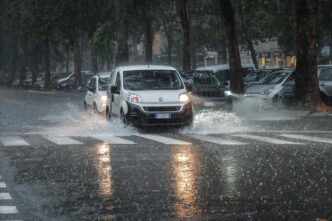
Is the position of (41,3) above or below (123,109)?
above

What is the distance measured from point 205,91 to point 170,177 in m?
14.9

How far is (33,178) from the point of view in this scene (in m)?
11.5

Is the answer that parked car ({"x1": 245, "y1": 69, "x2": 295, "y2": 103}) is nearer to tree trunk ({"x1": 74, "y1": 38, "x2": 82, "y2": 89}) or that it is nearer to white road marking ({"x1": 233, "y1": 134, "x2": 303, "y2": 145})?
white road marking ({"x1": 233, "y1": 134, "x2": 303, "y2": 145})

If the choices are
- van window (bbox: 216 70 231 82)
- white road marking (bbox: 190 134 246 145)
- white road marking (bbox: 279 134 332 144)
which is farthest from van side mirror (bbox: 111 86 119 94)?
van window (bbox: 216 70 231 82)

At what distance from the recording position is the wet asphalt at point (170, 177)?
866cm

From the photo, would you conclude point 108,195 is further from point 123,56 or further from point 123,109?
point 123,56

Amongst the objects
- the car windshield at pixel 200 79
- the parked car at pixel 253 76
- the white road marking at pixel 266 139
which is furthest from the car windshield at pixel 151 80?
the parked car at pixel 253 76

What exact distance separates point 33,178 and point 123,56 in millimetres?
32297

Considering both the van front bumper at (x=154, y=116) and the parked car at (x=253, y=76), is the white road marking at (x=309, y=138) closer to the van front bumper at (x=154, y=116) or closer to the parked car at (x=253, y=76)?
the van front bumper at (x=154, y=116)

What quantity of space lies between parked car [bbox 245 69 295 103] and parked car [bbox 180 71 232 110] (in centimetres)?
220

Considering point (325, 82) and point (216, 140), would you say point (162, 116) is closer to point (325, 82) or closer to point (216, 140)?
point (216, 140)

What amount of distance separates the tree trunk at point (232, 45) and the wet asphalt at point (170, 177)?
11755 millimetres

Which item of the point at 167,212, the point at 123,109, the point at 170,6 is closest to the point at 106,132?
the point at 123,109

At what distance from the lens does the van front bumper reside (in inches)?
779
